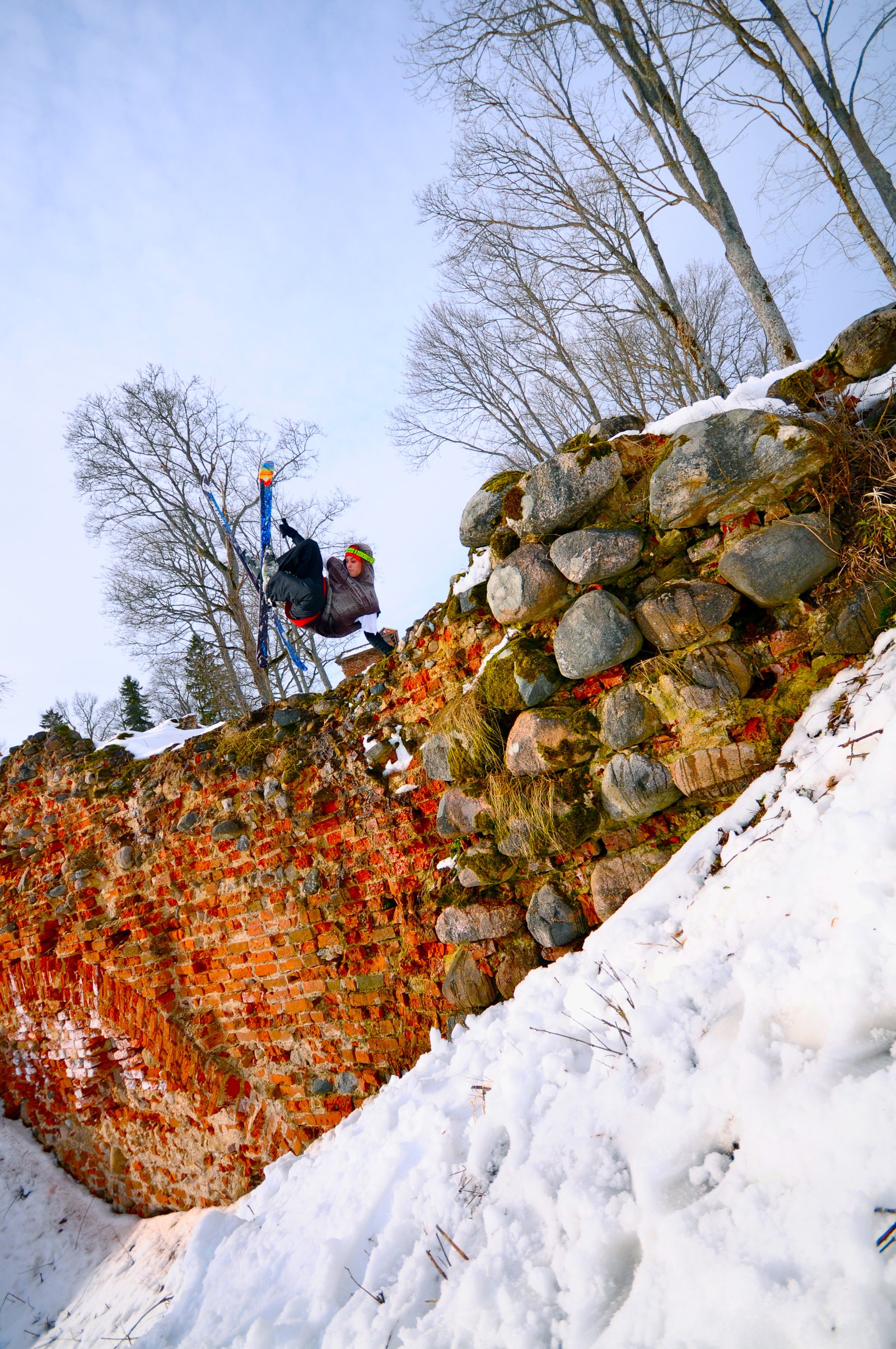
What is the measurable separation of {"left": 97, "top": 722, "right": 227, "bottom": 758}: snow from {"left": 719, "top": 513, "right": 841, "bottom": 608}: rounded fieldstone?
3.69 m

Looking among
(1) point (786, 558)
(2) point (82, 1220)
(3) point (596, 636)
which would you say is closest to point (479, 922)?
(3) point (596, 636)

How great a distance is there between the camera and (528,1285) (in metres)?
1.55

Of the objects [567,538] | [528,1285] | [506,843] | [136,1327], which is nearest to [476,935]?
[506,843]

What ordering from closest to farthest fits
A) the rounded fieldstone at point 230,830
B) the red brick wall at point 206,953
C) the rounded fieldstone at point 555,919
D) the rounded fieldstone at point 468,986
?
the rounded fieldstone at point 555,919, the rounded fieldstone at point 468,986, the red brick wall at point 206,953, the rounded fieldstone at point 230,830

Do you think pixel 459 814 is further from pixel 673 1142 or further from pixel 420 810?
pixel 673 1142

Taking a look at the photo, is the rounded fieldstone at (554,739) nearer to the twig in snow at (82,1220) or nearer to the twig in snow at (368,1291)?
the twig in snow at (368,1291)

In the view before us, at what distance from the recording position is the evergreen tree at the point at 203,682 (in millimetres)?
15703

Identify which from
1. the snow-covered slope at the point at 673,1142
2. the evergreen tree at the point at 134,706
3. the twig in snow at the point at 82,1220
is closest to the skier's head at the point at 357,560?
the snow-covered slope at the point at 673,1142

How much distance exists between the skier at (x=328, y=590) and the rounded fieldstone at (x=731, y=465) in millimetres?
3103

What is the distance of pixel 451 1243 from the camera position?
6.04 feet

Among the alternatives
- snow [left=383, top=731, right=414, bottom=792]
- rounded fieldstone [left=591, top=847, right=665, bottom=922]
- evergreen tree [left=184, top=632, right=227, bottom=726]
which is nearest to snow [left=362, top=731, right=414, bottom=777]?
snow [left=383, top=731, right=414, bottom=792]

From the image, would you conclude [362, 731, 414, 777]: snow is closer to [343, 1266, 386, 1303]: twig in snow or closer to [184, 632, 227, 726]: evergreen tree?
[343, 1266, 386, 1303]: twig in snow

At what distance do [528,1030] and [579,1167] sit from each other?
684 millimetres

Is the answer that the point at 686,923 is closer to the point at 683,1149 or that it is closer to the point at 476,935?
the point at 683,1149
